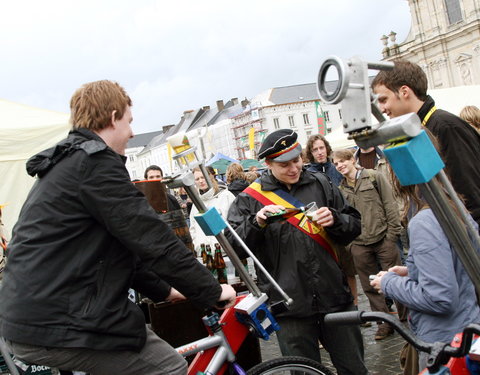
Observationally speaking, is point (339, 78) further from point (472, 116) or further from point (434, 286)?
point (472, 116)

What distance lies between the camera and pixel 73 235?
2203mm

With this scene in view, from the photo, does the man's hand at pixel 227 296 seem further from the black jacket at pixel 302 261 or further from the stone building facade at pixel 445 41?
the stone building facade at pixel 445 41

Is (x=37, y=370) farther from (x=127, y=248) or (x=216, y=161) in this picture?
(x=216, y=161)

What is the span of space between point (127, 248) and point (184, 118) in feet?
343

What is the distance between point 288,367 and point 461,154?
1515 millimetres

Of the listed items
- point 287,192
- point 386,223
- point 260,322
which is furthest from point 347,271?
point 260,322

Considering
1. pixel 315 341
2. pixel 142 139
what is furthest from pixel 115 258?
pixel 142 139

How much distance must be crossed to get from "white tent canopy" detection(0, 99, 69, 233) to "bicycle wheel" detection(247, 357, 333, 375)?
4518 mm

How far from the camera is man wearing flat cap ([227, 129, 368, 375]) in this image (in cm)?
331

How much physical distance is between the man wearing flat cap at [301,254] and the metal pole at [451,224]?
1.94m

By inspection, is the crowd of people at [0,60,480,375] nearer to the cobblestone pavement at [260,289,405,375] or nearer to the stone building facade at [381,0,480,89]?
the cobblestone pavement at [260,289,405,375]

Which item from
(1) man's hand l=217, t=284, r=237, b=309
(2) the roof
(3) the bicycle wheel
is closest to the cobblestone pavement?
(3) the bicycle wheel

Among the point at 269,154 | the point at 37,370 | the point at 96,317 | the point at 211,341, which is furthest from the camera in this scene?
the point at 37,370

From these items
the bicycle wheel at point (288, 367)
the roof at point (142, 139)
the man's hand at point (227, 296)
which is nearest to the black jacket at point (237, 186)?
the bicycle wheel at point (288, 367)
